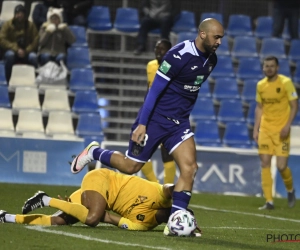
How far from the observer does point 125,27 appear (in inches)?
719

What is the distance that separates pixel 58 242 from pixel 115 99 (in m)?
10.8

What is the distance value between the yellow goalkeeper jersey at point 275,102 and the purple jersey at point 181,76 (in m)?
4.74

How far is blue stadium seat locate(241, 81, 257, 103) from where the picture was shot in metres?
17.7

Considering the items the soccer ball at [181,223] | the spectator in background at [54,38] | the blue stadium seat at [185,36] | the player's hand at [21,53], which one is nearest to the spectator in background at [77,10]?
the spectator in background at [54,38]

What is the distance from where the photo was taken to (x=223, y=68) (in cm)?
1812

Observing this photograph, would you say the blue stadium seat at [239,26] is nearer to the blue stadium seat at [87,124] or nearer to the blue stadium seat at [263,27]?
the blue stadium seat at [263,27]

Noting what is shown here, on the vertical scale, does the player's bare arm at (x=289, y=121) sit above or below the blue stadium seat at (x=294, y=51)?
below

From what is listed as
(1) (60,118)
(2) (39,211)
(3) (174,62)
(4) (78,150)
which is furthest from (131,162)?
(1) (60,118)

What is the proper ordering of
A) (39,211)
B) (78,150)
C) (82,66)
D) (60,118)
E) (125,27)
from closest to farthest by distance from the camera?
(39,211) → (78,150) → (60,118) → (82,66) → (125,27)

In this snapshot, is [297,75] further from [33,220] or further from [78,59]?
[33,220]

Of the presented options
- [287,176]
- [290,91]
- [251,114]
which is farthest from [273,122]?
[251,114]

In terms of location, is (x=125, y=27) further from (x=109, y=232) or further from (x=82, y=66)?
(x=109, y=232)

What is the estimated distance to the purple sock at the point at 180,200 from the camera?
24.7 ft

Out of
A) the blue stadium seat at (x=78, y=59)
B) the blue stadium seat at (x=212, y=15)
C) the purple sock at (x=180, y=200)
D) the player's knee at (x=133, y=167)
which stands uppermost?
the blue stadium seat at (x=212, y=15)
